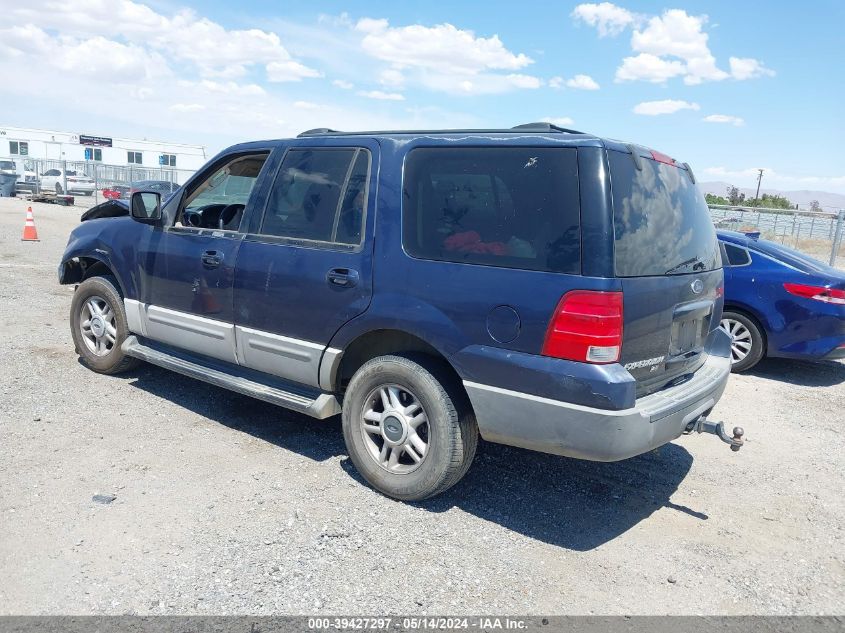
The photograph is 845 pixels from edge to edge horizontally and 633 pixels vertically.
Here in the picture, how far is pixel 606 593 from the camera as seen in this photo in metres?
3.12

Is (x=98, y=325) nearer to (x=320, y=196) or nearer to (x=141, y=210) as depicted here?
(x=141, y=210)

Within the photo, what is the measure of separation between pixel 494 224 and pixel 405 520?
168cm

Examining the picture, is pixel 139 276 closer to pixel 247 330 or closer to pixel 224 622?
pixel 247 330

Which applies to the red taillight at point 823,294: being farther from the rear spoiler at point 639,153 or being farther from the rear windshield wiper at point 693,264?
the rear spoiler at point 639,153

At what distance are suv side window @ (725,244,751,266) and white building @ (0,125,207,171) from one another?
48734mm

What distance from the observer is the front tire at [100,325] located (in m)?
5.53

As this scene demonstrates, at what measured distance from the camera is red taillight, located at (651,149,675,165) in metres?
3.69

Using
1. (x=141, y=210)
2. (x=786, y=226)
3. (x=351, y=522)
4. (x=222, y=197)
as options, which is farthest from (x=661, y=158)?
(x=786, y=226)

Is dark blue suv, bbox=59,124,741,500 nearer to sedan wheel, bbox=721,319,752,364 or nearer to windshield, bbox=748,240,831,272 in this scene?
sedan wheel, bbox=721,319,752,364

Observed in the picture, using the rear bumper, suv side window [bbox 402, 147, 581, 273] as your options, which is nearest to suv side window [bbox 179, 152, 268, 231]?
suv side window [bbox 402, 147, 581, 273]

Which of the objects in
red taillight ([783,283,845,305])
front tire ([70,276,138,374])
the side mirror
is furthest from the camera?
red taillight ([783,283,845,305])

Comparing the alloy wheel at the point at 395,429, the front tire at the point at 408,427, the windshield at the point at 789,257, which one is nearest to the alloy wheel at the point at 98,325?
the front tire at the point at 408,427

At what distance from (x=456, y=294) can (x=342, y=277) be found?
2.62 feet

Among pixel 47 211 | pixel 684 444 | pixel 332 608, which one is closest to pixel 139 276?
pixel 332 608
